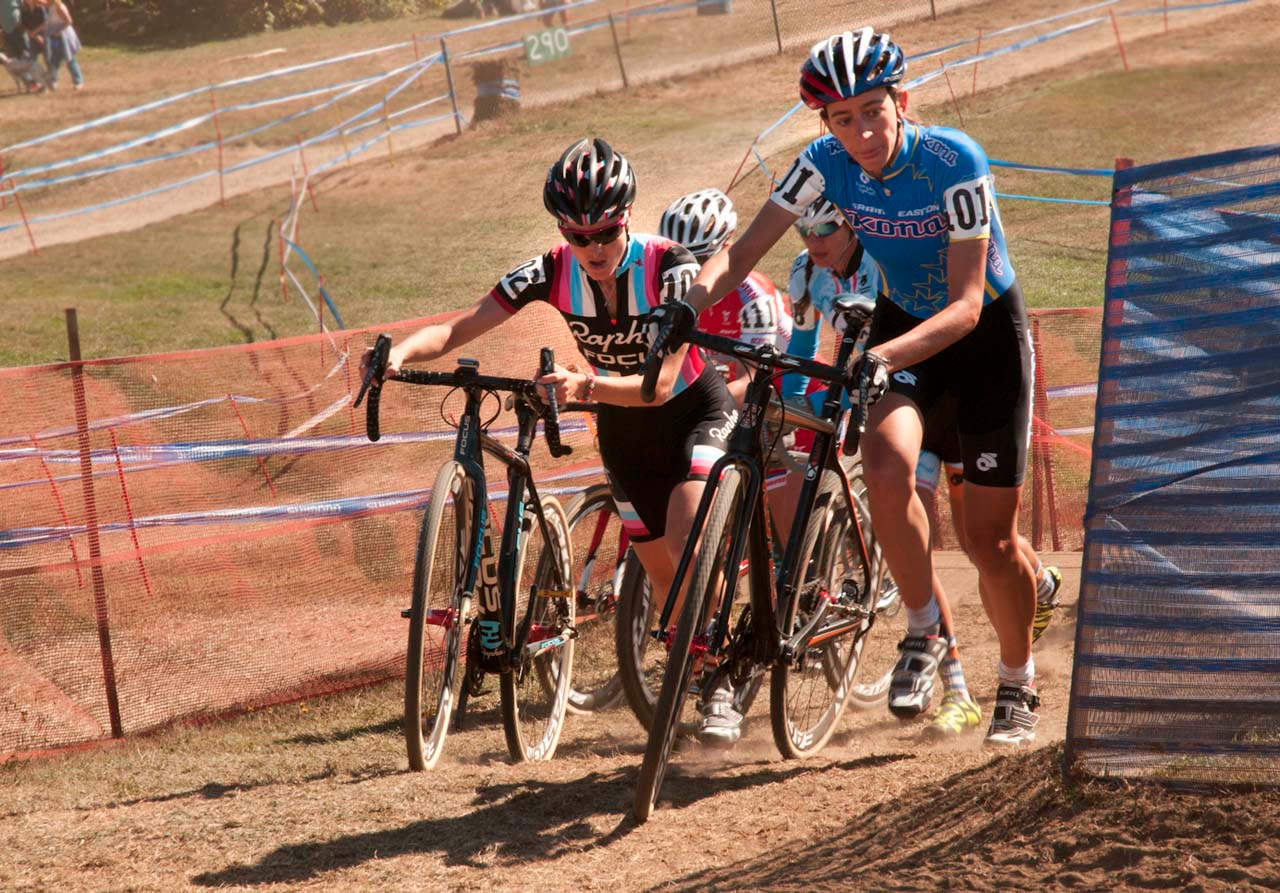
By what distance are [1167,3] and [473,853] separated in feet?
97.5

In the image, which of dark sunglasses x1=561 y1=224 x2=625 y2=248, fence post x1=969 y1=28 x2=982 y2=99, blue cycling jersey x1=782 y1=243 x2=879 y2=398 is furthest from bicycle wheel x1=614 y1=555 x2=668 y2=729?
fence post x1=969 y1=28 x2=982 y2=99

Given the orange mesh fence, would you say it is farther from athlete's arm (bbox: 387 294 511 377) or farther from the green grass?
the green grass

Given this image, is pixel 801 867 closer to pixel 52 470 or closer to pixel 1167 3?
pixel 52 470

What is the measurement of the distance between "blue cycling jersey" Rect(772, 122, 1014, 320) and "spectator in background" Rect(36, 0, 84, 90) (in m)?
33.7

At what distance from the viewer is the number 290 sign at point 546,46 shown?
27141 millimetres

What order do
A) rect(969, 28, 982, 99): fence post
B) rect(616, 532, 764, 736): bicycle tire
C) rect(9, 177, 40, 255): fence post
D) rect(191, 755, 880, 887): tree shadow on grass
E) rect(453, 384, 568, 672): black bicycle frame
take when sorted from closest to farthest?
rect(191, 755, 880, 887): tree shadow on grass, rect(453, 384, 568, 672): black bicycle frame, rect(616, 532, 764, 736): bicycle tire, rect(969, 28, 982, 99): fence post, rect(9, 177, 40, 255): fence post

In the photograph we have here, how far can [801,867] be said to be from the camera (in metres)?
3.94

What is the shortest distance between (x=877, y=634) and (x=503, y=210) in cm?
1557

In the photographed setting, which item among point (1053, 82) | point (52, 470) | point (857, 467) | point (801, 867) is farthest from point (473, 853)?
point (1053, 82)

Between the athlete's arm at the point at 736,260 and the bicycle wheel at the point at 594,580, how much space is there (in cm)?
159

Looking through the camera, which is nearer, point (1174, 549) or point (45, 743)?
point (1174, 549)

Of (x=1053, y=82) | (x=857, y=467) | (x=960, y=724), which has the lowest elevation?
(x=960, y=724)

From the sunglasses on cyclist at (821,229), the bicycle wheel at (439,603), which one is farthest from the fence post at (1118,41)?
the bicycle wheel at (439,603)

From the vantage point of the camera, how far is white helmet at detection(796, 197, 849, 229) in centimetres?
572
